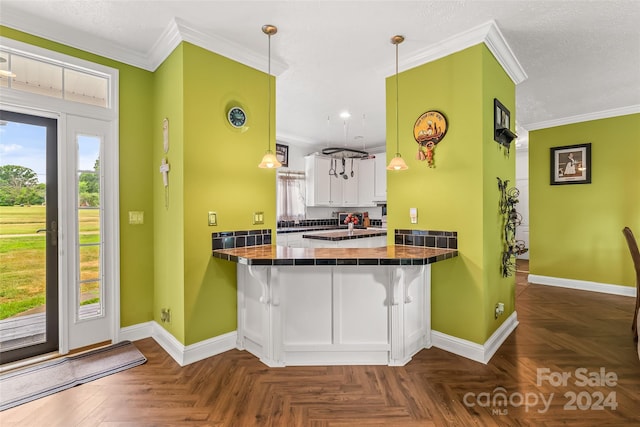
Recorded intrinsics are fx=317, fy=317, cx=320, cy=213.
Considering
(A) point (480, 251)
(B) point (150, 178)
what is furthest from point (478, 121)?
(B) point (150, 178)

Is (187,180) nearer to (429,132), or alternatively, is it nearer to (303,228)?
(429,132)

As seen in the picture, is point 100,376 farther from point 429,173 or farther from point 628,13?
point 628,13

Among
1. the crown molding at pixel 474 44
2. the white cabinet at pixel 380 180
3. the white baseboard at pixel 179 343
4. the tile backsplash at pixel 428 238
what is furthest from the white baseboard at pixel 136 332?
the white cabinet at pixel 380 180

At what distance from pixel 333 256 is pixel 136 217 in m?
1.97

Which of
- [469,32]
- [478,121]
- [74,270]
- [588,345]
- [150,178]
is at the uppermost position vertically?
[469,32]

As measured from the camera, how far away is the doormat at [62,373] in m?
2.08

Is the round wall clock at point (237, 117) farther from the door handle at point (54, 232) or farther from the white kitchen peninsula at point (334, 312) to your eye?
the door handle at point (54, 232)

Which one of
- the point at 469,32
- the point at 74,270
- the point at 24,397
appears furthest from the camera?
the point at 74,270

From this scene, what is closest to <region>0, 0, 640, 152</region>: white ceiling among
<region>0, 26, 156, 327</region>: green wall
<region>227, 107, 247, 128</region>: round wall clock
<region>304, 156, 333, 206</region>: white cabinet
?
<region>0, 26, 156, 327</region>: green wall

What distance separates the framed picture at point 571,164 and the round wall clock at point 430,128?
135 inches

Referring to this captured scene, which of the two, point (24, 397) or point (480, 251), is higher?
point (480, 251)

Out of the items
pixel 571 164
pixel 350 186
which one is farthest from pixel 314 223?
pixel 571 164

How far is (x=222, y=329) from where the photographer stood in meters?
2.72

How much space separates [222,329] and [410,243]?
1843 millimetres
